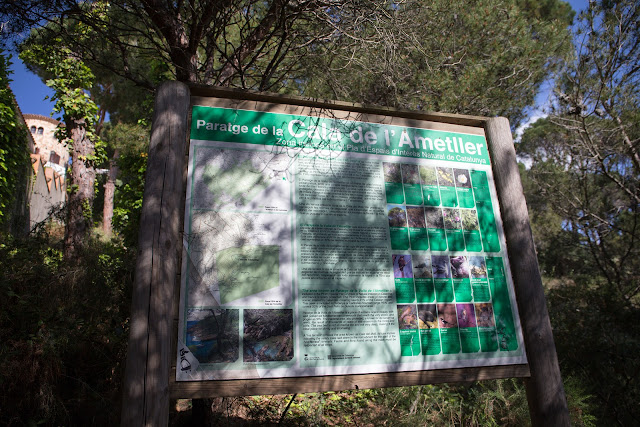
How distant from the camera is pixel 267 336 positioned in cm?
193

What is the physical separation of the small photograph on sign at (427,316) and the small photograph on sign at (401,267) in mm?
191

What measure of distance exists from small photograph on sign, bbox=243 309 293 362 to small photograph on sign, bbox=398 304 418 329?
631 mm

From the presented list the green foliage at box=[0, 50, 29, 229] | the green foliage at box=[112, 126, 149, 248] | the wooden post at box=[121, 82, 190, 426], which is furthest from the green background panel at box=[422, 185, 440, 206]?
the green foliage at box=[0, 50, 29, 229]

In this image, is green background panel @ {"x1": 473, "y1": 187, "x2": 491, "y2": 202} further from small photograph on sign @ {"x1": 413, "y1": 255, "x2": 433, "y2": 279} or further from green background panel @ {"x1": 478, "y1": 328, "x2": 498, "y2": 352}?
green background panel @ {"x1": 478, "y1": 328, "x2": 498, "y2": 352}

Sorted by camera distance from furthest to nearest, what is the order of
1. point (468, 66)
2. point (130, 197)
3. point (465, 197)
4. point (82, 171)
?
1. point (82, 171)
2. point (130, 197)
3. point (468, 66)
4. point (465, 197)

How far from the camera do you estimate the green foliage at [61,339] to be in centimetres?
308

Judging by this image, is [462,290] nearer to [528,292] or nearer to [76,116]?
[528,292]

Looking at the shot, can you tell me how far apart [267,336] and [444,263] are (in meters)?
1.14

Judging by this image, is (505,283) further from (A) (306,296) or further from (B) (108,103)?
(B) (108,103)

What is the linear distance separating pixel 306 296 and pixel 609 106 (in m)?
7.00

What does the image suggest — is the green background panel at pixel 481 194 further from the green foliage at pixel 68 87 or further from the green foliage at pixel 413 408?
the green foliage at pixel 68 87

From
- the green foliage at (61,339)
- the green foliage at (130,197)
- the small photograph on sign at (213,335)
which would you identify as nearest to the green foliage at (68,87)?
the green foliage at (130,197)

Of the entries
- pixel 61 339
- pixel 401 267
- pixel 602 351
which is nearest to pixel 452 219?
pixel 401 267

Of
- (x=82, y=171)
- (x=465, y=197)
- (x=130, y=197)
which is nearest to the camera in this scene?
(x=465, y=197)
